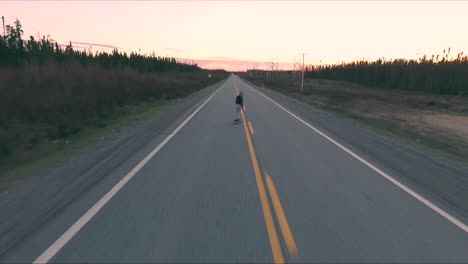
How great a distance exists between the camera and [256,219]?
17.6ft

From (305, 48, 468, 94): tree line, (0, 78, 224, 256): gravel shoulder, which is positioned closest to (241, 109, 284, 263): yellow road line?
(0, 78, 224, 256): gravel shoulder

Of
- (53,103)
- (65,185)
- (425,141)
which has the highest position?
(53,103)

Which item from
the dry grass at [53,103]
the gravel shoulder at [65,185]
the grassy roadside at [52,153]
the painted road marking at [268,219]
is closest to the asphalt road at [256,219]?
the painted road marking at [268,219]

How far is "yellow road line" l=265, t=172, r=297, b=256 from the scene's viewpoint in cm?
448

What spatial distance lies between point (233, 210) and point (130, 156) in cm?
490

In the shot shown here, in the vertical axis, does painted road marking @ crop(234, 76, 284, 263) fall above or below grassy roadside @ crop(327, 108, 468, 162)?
above

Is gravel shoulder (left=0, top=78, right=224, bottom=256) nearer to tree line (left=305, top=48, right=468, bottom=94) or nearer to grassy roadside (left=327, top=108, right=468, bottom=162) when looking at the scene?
grassy roadside (left=327, top=108, right=468, bottom=162)

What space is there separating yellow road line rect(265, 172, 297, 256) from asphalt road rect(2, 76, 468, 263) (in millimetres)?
16

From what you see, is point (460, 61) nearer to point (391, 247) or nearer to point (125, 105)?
point (125, 105)

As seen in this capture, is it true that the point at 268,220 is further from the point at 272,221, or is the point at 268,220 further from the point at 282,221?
the point at 282,221

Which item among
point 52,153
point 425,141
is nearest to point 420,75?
point 425,141

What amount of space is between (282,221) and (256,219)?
43 centimetres

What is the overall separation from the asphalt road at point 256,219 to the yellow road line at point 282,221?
0.05 feet

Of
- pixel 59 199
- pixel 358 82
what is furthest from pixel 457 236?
pixel 358 82
